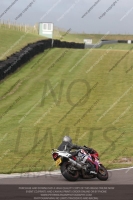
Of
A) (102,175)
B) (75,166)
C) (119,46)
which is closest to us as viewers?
(75,166)

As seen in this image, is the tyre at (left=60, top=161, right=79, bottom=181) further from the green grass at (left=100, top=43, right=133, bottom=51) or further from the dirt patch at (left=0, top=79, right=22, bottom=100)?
the green grass at (left=100, top=43, right=133, bottom=51)

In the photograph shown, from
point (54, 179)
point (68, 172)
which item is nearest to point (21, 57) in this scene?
point (54, 179)

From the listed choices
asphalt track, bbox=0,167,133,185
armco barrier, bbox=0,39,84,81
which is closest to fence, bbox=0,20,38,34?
armco barrier, bbox=0,39,84,81

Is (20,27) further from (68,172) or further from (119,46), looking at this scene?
(68,172)

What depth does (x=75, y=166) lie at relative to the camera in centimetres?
1434

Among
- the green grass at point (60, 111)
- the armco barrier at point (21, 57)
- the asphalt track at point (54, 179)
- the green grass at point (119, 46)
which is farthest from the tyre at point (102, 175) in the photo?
the green grass at point (119, 46)

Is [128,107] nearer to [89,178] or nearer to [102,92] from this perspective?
[102,92]

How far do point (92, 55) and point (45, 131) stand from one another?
24.1 meters

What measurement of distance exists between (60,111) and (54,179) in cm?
1575

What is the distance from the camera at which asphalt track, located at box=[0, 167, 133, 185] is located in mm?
13742

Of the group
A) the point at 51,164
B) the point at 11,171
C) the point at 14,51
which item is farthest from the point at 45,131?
the point at 14,51

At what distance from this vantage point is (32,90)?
3678cm

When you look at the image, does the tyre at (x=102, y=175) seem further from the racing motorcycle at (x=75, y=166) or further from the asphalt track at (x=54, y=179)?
the asphalt track at (x=54, y=179)

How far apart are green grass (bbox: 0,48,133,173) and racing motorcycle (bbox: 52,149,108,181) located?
2.76 meters
